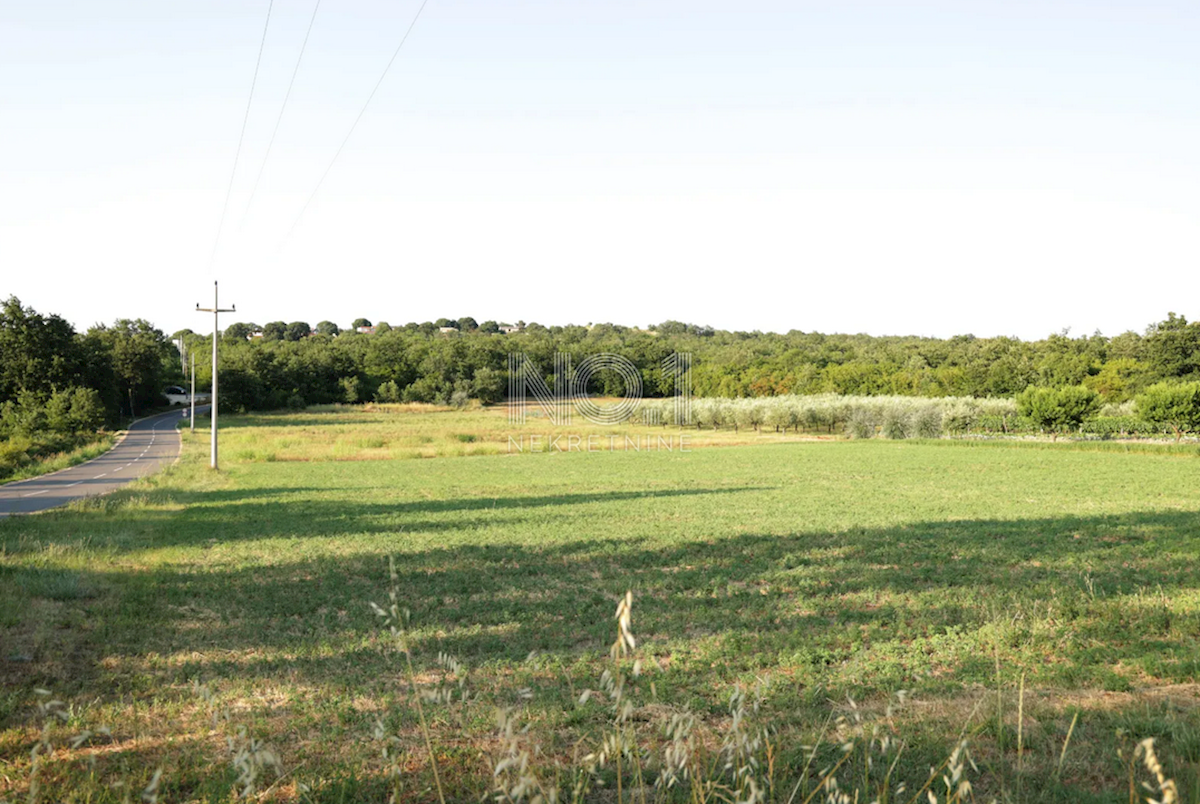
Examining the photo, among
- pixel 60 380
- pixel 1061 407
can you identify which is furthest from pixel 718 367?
pixel 60 380

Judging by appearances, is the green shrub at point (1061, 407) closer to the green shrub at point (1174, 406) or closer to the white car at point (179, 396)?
the green shrub at point (1174, 406)

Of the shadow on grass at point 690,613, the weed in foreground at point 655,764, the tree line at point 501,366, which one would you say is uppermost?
the tree line at point 501,366

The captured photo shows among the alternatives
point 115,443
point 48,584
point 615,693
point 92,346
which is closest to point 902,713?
point 615,693

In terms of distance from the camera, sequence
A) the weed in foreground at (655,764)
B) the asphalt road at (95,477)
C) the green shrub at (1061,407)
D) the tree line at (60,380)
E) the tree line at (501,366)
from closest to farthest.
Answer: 1. the weed in foreground at (655,764)
2. the asphalt road at (95,477)
3. the tree line at (60,380)
4. the green shrub at (1061,407)
5. the tree line at (501,366)

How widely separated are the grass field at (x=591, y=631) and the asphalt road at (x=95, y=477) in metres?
3.33

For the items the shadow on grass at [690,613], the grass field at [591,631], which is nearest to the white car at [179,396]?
the grass field at [591,631]

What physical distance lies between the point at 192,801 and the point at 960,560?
13.0 m

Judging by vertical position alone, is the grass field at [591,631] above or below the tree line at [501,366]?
below

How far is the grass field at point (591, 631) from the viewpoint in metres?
6.09

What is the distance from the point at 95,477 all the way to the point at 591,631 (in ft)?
108

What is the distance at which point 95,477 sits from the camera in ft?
116

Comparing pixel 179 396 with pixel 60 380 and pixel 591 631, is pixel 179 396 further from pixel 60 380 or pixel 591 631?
pixel 591 631

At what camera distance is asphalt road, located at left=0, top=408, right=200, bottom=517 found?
2603cm

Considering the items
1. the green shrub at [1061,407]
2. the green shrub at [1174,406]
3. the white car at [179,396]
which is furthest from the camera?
the white car at [179,396]
